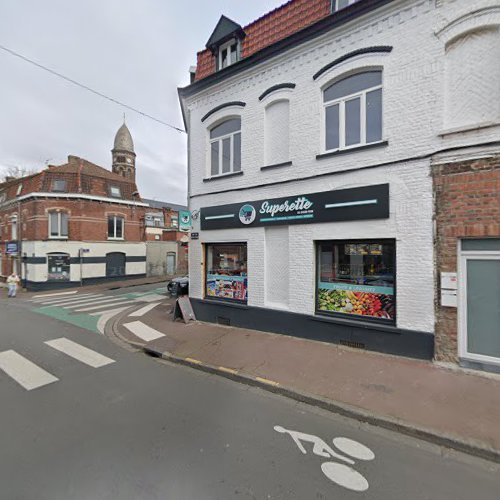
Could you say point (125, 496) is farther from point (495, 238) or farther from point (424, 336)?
point (495, 238)

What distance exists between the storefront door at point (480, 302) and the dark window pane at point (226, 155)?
20.7ft

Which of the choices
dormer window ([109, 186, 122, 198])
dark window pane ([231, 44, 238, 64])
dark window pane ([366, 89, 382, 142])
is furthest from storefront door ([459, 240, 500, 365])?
dormer window ([109, 186, 122, 198])

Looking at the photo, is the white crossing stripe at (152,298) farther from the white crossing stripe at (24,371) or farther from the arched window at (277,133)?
the arched window at (277,133)

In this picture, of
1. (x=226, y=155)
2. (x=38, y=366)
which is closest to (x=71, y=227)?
(x=226, y=155)

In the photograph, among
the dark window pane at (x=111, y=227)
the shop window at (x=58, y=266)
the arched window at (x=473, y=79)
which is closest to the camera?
the arched window at (x=473, y=79)

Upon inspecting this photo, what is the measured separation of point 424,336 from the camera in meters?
5.30

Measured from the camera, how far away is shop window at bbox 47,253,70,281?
18.8 m

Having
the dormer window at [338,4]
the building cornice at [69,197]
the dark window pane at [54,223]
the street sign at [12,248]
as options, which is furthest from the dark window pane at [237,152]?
the street sign at [12,248]

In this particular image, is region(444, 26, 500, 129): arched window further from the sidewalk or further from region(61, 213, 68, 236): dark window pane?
region(61, 213, 68, 236): dark window pane

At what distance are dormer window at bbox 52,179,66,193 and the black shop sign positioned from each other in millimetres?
16415

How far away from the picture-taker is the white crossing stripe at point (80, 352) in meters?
5.97

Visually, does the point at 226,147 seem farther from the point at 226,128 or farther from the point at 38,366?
the point at 38,366

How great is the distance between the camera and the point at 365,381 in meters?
4.67

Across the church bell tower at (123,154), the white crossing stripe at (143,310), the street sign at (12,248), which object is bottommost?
the white crossing stripe at (143,310)
